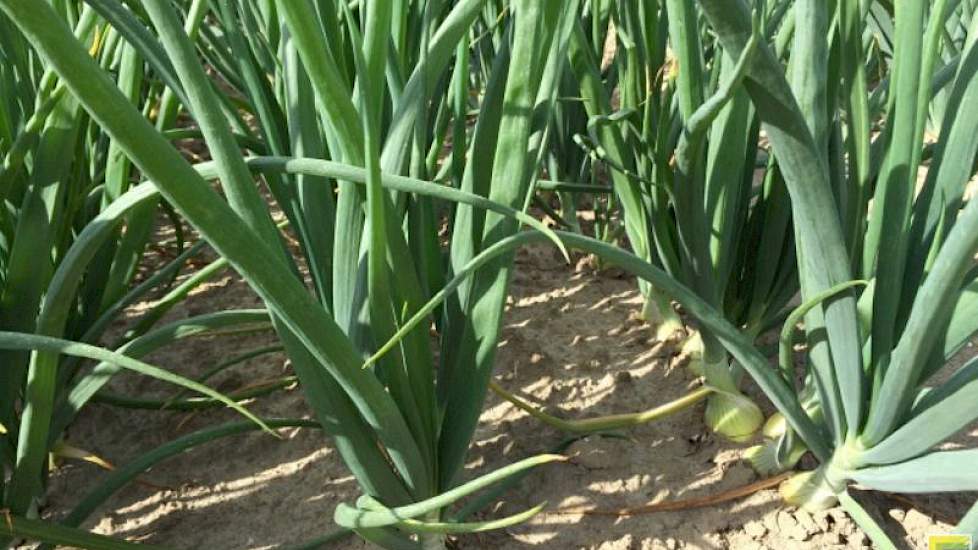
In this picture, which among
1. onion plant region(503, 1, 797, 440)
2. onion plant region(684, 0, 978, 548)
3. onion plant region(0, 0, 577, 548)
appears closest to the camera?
onion plant region(0, 0, 577, 548)

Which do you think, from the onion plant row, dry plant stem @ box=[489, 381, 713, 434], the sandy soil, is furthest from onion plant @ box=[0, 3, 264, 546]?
dry plant stem @ box=[489, 381, 713, 434]

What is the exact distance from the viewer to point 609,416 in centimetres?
101

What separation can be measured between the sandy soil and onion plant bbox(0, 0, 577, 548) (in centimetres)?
16

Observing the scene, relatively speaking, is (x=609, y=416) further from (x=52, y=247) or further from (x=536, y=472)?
(x=52, y=247)

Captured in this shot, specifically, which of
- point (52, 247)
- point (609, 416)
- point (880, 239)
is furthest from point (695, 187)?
point (52, 247)

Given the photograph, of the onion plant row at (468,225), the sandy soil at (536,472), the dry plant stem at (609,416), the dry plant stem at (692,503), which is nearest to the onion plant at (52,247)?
the onion plant row at (468,225)

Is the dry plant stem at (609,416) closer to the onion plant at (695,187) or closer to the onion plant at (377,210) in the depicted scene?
the onion plant at (695,187)

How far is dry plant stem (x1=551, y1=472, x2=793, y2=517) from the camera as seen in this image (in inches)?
36.4

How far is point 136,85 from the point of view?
89cm

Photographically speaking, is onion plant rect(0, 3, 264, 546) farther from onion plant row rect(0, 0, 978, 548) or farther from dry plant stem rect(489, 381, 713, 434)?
dry plant stem rect(489, 381, 713, 434)

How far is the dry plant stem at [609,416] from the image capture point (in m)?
0.92

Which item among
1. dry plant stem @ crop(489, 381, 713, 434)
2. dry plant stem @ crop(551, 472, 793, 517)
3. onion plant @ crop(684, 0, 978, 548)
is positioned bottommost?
dry plant stem @ crop(551, 472, 793, 517)

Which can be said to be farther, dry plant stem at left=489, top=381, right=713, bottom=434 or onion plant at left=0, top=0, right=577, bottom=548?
dry plant stem at left=489, top=381, right=713, bottom=434

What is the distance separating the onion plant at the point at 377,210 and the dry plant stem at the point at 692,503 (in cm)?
16
